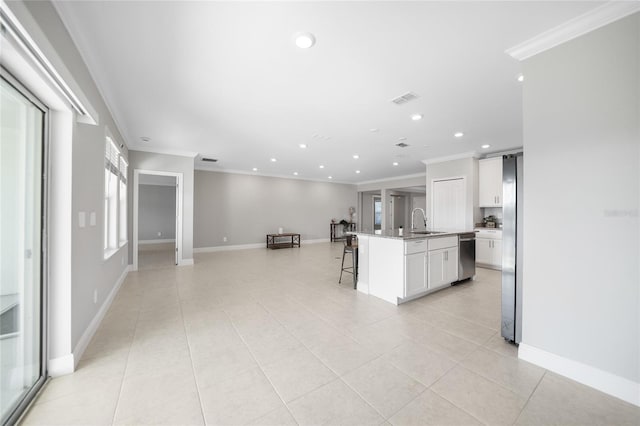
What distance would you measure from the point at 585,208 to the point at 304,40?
2.52 metres

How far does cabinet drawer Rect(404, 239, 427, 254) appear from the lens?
3223mm

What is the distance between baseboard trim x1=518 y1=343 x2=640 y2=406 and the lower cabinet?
1533mm

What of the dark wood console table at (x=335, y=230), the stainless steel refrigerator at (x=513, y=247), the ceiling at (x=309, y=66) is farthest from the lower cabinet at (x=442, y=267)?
the dark wood console table at (x=335, y=230)

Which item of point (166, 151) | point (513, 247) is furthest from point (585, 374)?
point (166, 151)

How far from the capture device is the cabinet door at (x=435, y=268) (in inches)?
139

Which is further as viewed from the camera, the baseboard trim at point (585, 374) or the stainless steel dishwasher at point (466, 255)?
the stainless steel dishwasher at point (466, 255)

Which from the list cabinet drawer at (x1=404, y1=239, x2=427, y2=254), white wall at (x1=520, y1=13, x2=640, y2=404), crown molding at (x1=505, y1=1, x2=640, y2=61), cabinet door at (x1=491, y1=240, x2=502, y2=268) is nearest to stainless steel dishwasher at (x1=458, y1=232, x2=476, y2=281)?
cabinet drawer at (x1=404, y1=239, x2=427, y2=254)

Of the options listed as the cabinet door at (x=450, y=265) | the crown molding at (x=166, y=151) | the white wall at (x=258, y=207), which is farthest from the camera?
the white wall at (x=258, y=207)

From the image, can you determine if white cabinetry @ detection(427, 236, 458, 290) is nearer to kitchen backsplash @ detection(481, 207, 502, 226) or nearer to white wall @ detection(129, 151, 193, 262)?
kitchen backsplash @ detection(481, 207, 502, 226)

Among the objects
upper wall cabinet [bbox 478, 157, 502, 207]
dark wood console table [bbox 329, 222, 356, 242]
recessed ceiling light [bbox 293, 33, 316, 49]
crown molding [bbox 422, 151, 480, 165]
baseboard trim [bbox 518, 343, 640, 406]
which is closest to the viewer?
baseboard trim [bbox 518, 343, 640, 406]

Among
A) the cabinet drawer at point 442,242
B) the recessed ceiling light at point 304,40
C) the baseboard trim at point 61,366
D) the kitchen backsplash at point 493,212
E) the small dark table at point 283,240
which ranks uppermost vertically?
the recessed ceiling light at point 304,40

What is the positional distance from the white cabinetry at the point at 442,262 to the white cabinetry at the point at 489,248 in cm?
217

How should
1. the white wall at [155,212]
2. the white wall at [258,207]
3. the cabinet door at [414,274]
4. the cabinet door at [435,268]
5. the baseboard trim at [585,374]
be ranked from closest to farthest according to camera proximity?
the baseboard trim at [585,374]
the cabinet door at [414,274]
the cabinet door at [435,268]
the white wall at [258,207]
the white wall at [155,212]

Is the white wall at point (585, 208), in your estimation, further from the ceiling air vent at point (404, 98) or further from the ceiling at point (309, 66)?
the ceiling air vent at point (404, 98)
